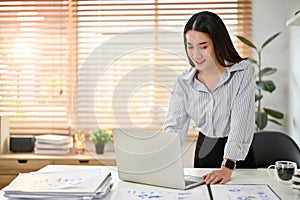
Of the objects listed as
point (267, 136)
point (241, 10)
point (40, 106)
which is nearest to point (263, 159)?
point (267, 136)

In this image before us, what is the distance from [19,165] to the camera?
11.9 feet

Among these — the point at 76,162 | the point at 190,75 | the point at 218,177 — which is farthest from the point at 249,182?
the point at 76,162

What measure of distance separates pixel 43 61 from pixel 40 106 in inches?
14.1

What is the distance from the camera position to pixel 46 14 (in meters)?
3.97

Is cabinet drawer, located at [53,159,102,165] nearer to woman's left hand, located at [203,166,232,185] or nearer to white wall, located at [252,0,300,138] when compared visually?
white wall, located at [252,0,300,138]

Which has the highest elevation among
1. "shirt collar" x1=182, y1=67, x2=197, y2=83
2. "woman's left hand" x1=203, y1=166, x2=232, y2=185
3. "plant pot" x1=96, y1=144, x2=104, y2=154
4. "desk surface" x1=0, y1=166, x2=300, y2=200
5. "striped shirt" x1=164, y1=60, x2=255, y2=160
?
"shirt collar" x1=182, y1=67, x2=197, y2=83

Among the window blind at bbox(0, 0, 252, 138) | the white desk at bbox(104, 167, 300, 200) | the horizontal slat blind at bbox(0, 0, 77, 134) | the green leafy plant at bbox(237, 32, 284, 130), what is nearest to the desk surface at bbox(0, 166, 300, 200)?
the white desk at bbox(104, 167, 300, 200)

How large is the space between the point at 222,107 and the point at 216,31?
12.7 inches

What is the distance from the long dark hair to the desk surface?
0.46 meters

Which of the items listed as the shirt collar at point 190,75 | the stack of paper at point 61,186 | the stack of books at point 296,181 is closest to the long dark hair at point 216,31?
the shirt collar at point 190,75

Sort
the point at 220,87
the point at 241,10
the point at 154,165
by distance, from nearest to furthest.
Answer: the point at 154,165 → the point at 220,87 → the point at 241,10

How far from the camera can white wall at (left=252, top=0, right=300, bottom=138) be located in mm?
3697

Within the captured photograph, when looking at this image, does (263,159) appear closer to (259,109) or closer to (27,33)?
(259,109)

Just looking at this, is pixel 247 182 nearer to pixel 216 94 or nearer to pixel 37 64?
pixel 216 94
